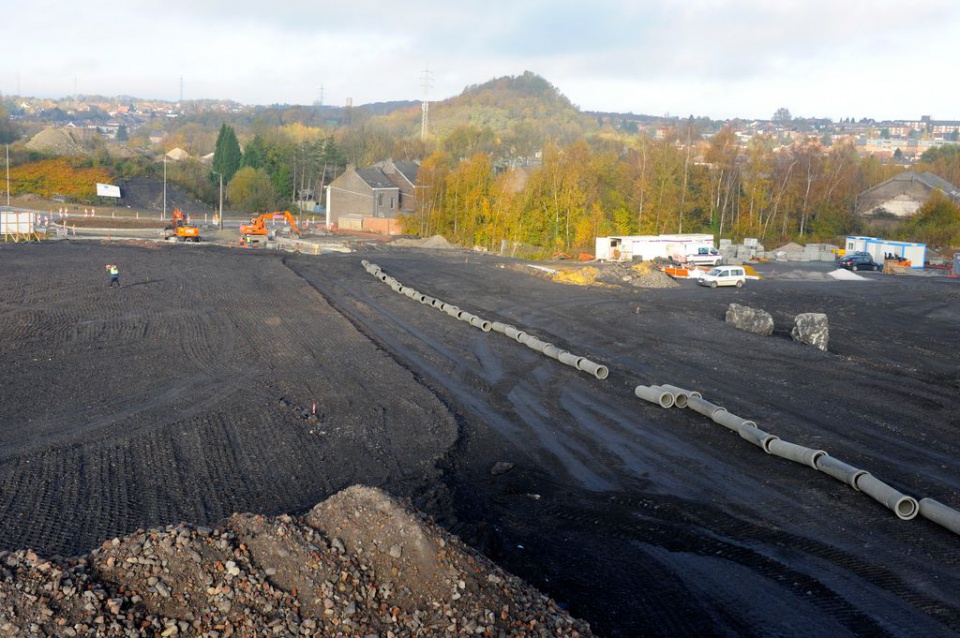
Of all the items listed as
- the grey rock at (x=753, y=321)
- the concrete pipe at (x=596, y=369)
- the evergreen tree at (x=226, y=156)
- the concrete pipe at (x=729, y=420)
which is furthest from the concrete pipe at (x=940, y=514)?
the evergreen tree at (x=226, y=156)

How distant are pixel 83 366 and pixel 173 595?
40.0 ft

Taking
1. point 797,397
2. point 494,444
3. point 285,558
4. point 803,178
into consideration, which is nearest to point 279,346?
point 494,444

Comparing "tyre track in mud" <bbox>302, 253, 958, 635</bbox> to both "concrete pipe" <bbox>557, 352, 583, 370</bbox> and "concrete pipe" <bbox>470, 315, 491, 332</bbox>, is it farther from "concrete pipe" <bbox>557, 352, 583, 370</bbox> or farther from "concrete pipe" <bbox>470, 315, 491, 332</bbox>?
"concrete pipe" <bbox>470, 315, 491, 332</bbox>

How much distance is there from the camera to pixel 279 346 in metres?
19.9

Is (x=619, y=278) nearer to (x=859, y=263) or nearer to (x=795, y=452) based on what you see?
(x=859, y=263)

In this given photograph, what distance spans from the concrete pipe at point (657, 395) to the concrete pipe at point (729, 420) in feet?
3.73

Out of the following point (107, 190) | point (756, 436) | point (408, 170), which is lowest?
point (756, 436)

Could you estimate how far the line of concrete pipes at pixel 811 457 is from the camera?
1089 cm

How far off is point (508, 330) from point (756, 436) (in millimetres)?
10009

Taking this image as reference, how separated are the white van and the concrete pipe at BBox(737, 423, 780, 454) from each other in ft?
76.8

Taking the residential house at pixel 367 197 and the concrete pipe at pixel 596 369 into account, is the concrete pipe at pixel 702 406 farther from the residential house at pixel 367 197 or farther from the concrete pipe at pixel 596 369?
the residential house at pixel 367 197

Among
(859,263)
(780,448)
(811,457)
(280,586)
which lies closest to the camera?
(280,586)

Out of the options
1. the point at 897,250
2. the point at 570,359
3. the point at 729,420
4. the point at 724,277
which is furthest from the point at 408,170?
the point at 729,420

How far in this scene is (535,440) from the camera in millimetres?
14047
